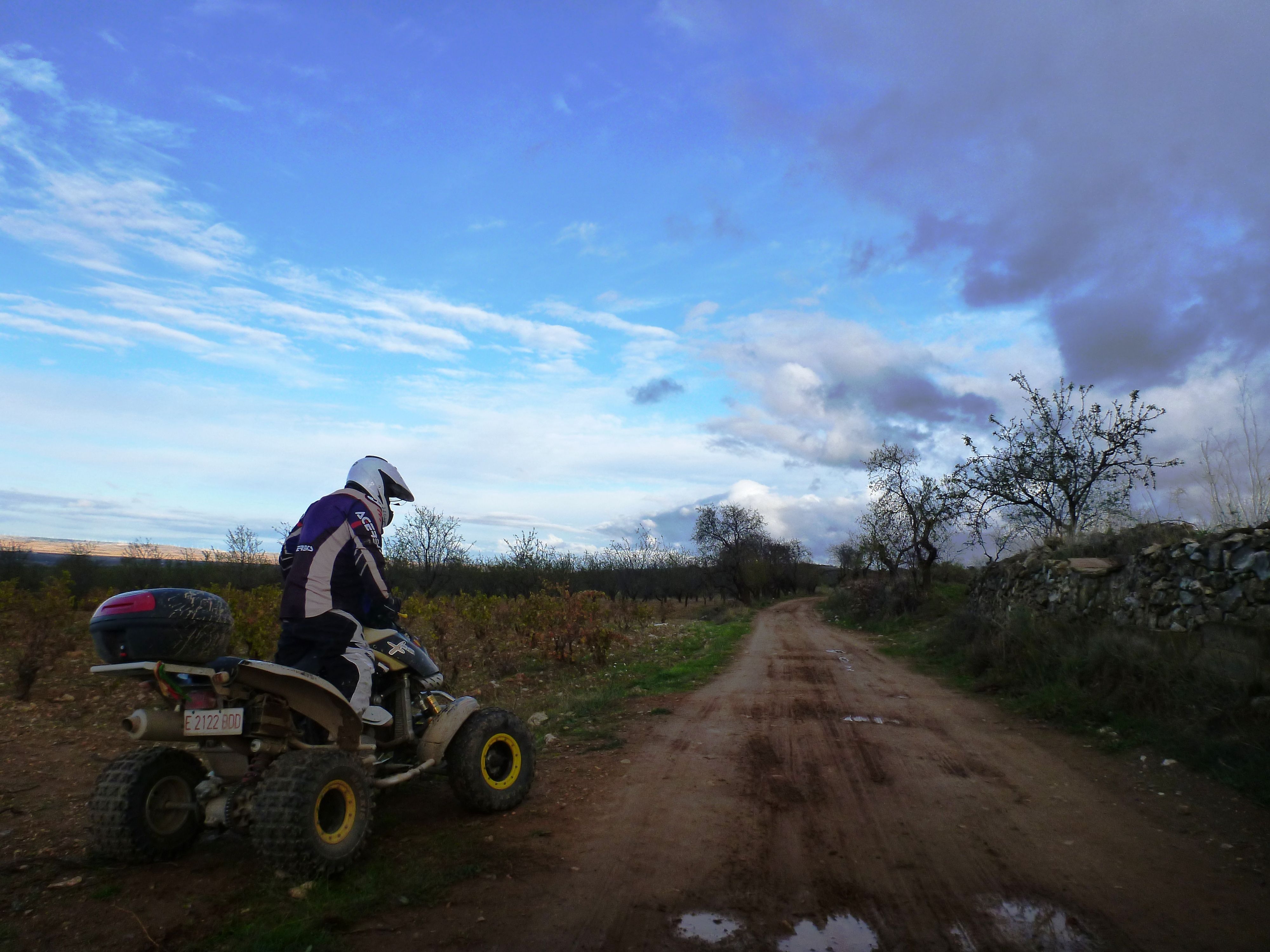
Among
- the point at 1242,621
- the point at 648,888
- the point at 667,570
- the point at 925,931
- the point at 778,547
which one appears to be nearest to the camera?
the point at 925,931

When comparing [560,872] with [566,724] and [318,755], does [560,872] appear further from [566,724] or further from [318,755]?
[566,724]

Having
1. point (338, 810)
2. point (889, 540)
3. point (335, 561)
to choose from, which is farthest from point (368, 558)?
point (889, 540)

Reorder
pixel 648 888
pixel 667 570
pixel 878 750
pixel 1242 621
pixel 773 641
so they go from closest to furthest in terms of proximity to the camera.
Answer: pixel 648 888, pixel 878 750, pixel 1242 621, pixel 773 641, pixel 667 570

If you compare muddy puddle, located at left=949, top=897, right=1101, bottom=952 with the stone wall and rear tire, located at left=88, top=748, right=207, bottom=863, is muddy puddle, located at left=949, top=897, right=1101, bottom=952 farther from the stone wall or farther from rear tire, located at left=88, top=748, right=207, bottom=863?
the stone wall

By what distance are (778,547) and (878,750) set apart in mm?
72786

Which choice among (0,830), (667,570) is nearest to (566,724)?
(0,830)

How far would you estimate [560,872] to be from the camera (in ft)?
14.4

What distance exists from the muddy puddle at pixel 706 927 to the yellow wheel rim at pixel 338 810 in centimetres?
188

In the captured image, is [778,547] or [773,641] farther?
[778,547]

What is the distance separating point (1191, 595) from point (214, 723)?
33.4 ft

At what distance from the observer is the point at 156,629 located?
4.01 m

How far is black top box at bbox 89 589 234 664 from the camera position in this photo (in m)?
4.00

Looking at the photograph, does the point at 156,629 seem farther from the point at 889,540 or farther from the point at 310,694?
the point at 889,540

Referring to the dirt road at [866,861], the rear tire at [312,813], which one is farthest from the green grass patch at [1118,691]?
the rear tire at [312,813]
